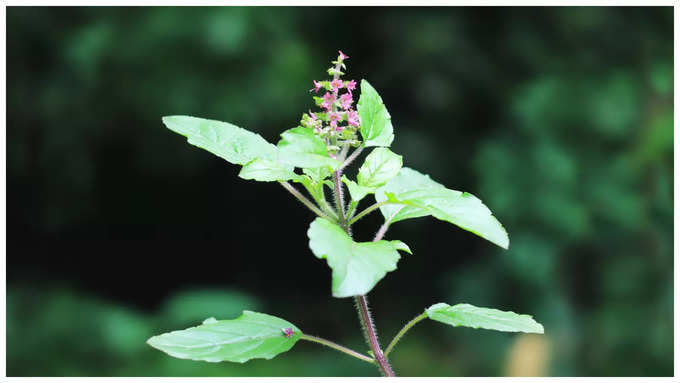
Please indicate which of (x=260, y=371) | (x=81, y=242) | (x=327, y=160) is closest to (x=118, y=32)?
(x=81, y=242)

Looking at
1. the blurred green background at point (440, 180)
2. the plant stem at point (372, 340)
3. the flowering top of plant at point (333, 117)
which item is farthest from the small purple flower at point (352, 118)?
the blurred green background at point (440, 180)

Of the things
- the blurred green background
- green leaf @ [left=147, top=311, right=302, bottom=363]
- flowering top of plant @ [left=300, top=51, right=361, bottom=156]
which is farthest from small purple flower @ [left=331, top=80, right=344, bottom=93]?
the blurred green background

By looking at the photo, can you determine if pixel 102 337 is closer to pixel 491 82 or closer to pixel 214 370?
pixel 214 370

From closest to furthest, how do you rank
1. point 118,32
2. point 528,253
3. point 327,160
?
point 327,160 → point 118,32 → point 528,253

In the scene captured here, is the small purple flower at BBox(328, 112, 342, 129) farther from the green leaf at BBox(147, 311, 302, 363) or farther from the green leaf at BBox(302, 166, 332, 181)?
the green leaf at BBox(147, 311, 302, 363)

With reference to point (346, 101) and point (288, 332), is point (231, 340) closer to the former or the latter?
point (288, 332)

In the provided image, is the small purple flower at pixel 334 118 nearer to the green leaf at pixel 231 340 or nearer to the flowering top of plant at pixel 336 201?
the flowering top of plant at pixel 336 201
